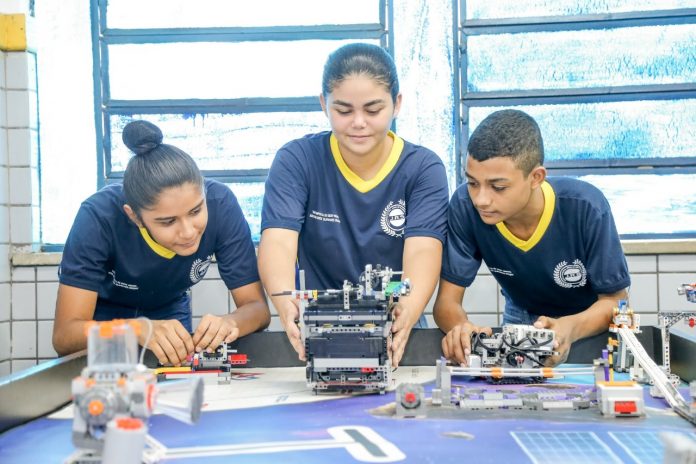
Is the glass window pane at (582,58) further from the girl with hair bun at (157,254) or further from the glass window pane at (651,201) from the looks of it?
the girl with hair bun at (157,254)

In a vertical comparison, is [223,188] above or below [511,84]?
below

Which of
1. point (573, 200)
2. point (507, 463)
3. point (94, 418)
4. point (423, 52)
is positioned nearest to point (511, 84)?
point (423, 52)

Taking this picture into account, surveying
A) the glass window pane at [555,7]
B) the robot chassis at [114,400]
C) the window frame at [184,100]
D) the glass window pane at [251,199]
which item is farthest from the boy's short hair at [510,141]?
the glass window pane at [251,199]

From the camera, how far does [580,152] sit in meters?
4.28

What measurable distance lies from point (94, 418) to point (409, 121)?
3255 millimetres

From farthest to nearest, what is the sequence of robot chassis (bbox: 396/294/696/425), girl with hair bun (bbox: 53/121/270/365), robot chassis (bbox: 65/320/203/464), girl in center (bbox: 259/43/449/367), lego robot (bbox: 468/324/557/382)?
girl in center (bbox: 259/43/449/367) → girl with hair bun (bbox: 53/121/270/365) → lego robot (bbox: 468/324/557/382) → robot chassis (bbox: 396/294/696/425) → robot chassis (bbox: 65/320/203/464)

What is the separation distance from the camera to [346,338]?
213cm

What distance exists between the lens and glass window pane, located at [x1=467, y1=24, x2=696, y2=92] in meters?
4.23

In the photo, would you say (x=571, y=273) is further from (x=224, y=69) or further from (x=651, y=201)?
(x=224, y=69)

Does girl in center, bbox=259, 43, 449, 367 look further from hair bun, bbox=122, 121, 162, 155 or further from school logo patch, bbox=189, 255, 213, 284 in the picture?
hair bun, bbox=122, 121, 162, 155

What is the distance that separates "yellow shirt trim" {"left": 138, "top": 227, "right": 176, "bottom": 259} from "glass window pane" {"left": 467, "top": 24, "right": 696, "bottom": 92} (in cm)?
220

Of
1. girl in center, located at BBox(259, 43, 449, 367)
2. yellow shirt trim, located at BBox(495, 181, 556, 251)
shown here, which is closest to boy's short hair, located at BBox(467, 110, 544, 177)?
yellow shirt trim, located at BBox(495, 181, 556, 251)

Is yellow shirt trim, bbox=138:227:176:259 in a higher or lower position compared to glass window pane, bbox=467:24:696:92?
lower

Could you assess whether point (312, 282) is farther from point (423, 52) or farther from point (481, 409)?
point (423, 52)
